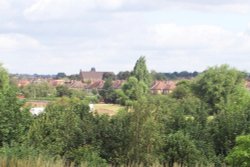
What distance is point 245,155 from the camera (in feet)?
55.2

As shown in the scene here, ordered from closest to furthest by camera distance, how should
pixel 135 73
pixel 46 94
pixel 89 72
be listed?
pixel 135 73 < pixel 46 94 < pixel 89 72

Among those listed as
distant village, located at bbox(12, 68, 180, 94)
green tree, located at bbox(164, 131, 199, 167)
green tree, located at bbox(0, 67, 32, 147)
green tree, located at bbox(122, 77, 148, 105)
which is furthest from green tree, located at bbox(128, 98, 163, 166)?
distant village, located at bbox(12, 68, 180, 94)

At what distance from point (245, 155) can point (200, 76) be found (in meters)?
50.9

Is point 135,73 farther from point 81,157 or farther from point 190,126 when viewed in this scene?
point 81,157

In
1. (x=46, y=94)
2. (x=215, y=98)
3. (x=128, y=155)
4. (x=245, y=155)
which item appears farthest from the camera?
(x=46, y=94)

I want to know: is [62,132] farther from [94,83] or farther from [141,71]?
[94,83]

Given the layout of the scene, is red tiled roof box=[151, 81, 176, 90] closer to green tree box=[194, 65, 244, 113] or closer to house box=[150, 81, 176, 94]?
house box=[150, 81, 176, 94]

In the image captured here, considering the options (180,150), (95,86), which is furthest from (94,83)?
(180,150)

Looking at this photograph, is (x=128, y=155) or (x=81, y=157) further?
(x=128, y=155)

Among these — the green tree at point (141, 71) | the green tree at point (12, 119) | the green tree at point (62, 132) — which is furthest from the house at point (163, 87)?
the green tree at point (12, 119)

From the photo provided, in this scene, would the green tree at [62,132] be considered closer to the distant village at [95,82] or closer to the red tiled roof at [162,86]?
the distant village at [95,82]

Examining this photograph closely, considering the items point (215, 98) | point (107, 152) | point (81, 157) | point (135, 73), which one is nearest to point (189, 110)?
point (107, 152)

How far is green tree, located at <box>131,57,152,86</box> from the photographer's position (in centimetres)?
8294

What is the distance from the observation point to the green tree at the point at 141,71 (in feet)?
272
